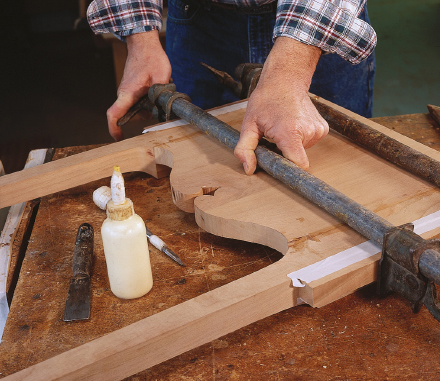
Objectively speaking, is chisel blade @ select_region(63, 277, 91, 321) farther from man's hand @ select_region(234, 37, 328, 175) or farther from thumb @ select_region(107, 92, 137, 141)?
thumb @ select_region(107, 92, 137, 141)

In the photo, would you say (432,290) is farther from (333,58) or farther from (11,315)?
(333,58)

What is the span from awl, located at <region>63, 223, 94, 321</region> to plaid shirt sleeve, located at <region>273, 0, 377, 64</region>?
896 mm

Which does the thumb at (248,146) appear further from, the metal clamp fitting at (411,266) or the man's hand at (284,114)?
the metal clamp fitting at (411,266)

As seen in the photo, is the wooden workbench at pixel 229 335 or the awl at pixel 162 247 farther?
the awl at pixel 162 247

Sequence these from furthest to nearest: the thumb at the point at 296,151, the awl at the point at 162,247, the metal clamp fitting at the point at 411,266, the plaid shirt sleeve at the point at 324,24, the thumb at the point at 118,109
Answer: the thumb at the point at 118,109, the plaid shirt sleeve at the point at 324,24, the thumb at the point at 296,151, the awl at the point at 162,247, the metal clamp fitting at the point at 411,266

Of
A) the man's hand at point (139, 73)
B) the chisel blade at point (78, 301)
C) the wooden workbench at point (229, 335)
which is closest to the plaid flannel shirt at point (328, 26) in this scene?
the man's hand at point (139, 73)

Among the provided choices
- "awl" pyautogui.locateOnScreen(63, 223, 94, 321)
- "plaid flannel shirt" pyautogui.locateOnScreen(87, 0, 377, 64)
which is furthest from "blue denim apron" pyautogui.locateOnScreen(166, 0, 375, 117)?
"awl" pyautogui.locateOnScreen(63, 223, 94, 321)

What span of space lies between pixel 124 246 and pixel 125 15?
4.21 feet

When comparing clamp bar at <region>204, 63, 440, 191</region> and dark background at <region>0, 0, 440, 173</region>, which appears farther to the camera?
dark background at <region>0, 0, 440, 173</region>

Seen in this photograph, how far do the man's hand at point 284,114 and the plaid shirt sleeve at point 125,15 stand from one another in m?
0.72

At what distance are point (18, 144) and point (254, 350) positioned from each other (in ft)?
13.3

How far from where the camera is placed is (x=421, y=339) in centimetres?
110

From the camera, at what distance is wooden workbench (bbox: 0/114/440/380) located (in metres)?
1.05

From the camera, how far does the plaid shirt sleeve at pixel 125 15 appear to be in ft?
6.77
